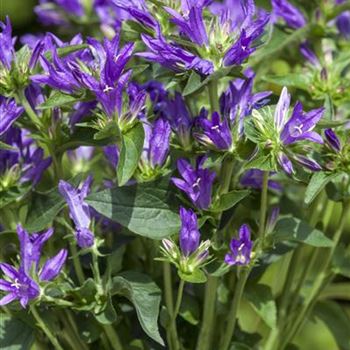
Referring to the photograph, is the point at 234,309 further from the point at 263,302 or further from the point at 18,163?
the point at 18,163

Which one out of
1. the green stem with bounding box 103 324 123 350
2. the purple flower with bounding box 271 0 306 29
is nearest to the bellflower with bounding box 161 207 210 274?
the green stem with bounding box 103 324 123 350

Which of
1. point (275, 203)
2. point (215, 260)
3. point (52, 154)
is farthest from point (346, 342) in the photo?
point (52, 154)

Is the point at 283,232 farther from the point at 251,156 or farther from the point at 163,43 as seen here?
the point at 163,43

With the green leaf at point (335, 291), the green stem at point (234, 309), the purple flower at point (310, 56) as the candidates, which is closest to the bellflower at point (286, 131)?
the green stem at point (234, 309)

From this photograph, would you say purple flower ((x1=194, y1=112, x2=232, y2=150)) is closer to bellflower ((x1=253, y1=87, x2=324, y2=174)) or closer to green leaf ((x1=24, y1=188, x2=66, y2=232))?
bellflower ((x1=253, y1=87, x2=324, y2=174))

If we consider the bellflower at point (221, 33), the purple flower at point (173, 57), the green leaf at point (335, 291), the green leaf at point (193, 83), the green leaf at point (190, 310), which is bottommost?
the green leaf at point (335, 291)

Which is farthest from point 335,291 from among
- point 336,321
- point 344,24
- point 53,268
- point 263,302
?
point 53,268

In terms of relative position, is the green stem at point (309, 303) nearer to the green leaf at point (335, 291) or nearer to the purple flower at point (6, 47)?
the green leaf at point (335, 291)
